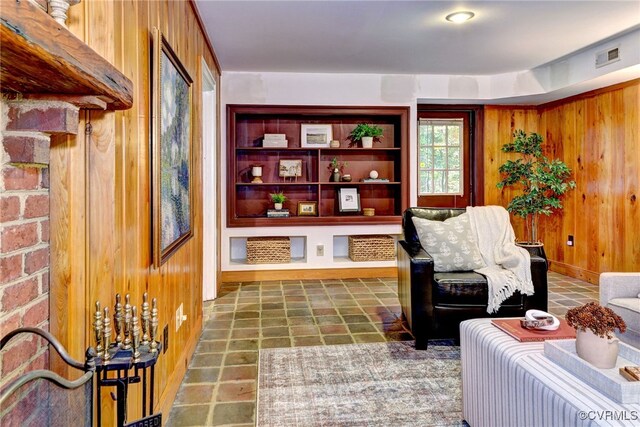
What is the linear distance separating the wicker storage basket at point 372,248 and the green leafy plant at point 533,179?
62.5 inches

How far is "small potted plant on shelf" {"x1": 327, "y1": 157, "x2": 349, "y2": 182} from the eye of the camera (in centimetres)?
510

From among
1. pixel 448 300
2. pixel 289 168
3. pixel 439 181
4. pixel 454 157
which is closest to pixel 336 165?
pixel 289 168

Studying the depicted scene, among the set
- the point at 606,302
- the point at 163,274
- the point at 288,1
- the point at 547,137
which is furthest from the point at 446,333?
the point at 547,137

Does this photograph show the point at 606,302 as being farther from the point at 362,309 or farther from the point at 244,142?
the point at 244,142

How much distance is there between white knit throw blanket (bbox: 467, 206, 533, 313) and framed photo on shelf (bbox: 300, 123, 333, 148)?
233cm

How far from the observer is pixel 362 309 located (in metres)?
3.73

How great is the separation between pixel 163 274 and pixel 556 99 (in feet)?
17.0

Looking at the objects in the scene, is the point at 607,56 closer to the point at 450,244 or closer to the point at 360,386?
the point at 450,244

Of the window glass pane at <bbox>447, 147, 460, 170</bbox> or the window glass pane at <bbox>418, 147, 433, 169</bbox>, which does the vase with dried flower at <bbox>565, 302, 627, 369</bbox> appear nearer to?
the window glass pane at <bbox>418, 147, 433, 169</bbox>

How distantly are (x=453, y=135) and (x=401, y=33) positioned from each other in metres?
2.36

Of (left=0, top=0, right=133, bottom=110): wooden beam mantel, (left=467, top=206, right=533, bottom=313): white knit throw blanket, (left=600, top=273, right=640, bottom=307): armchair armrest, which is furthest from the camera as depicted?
(left=467, top=206, right=533, bottom=313): white knit throw blanket

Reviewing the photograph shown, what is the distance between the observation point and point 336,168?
16.9ft

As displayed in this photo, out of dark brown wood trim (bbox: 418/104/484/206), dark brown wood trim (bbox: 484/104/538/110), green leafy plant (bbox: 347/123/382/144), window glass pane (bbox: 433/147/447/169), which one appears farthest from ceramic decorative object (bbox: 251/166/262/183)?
dark brown wood trim (bbox: 484/104/538/110)

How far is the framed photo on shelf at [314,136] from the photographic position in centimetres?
511
